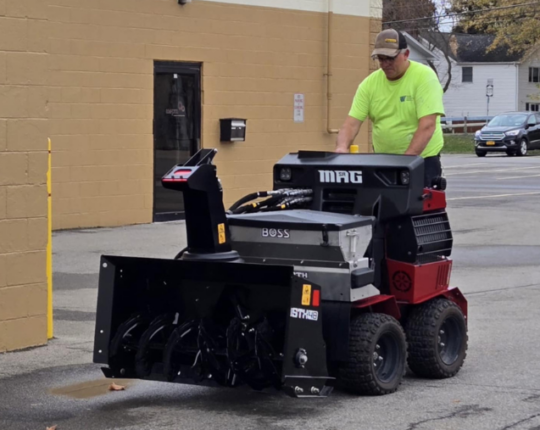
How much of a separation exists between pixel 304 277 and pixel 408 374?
137 cm

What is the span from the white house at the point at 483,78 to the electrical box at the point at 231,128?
5773 centimetres

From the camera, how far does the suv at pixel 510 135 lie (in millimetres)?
38844

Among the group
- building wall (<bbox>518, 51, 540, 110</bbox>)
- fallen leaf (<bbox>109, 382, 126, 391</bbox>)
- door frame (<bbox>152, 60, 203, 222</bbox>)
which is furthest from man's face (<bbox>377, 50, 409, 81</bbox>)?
building wall (<bbox>518, 51, 540, 110</bbox>)

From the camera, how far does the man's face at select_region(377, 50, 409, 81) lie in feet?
23.9

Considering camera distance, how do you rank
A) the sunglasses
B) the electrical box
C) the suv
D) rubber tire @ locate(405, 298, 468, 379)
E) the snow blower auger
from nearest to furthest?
the snow blower auger → rubber tire @ locate(405, 298, 468, 379) → the sunglasses → the electrical box → the suv

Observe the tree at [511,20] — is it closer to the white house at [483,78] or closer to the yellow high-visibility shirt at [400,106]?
the white house at [483,78]

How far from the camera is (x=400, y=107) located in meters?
7.45

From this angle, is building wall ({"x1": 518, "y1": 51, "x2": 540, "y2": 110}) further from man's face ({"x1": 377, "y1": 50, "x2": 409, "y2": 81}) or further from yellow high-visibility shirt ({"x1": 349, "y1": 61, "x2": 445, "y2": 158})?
man's face ({"x1": 377, "y1": 50, "x2": 409, "y2": 81})

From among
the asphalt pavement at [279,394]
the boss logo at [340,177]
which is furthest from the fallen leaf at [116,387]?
the boss logo at [340,177]

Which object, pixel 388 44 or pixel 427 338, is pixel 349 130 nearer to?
pixel 388 44

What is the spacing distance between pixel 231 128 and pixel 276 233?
10.6 meters

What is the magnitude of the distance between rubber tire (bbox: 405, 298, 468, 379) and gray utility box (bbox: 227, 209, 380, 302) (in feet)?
1.68

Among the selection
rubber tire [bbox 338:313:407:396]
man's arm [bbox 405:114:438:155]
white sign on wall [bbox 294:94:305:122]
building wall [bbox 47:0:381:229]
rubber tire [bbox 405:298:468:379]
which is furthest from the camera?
white sign on wall [bbox 294:94:305:122]

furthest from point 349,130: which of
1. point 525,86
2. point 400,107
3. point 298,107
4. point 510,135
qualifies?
point 525,86
